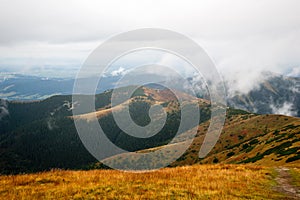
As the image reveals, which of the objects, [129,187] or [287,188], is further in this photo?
[287,188]

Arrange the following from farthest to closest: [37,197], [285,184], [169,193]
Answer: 1. [285,184]
2. [169,193]
3. [37,197]

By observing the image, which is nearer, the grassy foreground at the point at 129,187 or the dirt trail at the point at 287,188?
the grassy foreground at the point at 129,187

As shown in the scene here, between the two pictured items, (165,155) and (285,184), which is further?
(165,155)

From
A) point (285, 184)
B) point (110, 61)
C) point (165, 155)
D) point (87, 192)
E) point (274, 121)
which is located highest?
point (110, 61)

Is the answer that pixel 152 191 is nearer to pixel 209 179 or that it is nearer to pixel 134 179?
pixel 134 179

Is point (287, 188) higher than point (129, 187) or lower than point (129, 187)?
lower

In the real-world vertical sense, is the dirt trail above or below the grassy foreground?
below

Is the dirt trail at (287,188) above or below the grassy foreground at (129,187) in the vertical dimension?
below

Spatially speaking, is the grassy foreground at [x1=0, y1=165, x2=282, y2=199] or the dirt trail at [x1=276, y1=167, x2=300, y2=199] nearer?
the grassy foreground at [x1=0, y1=165, x2=282, y2=199]

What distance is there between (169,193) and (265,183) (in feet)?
33.9

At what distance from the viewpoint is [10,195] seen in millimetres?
14875

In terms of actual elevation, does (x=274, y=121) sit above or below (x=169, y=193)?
below

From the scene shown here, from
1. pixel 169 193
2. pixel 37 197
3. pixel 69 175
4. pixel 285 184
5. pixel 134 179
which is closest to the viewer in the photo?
pixel 37 197

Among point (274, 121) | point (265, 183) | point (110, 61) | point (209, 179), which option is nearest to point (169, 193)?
point (209, 179)
